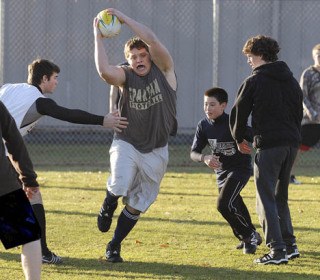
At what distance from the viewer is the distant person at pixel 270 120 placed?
8.24 m

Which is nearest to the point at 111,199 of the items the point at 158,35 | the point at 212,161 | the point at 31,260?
the point at 212,161

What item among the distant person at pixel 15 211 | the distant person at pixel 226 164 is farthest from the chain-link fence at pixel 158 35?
the distant person at pixel 15 211

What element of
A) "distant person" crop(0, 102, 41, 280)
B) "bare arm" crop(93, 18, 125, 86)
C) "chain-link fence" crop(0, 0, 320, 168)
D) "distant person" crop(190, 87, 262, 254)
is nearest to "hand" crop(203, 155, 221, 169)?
"distant person" crop(190, 87, 262, 254)

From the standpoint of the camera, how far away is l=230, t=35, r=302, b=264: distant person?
324 inches

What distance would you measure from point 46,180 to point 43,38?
4.76 meters

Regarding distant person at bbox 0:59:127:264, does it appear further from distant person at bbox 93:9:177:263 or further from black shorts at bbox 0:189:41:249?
black shorts at bbox 0:189:41:249

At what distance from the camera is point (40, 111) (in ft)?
26.8

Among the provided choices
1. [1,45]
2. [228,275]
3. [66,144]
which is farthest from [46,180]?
[228,275]

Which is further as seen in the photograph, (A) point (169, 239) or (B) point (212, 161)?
(A) point (169, 239)

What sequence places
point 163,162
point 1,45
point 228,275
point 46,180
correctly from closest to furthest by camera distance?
point 228,275 → point 163,162 → point 46,180 → point 1,45

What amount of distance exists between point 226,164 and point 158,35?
10.2 metres

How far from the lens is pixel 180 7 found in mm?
18922

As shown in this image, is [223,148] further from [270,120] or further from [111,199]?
[111,199]

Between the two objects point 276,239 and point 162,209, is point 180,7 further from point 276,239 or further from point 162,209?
point 276,239
